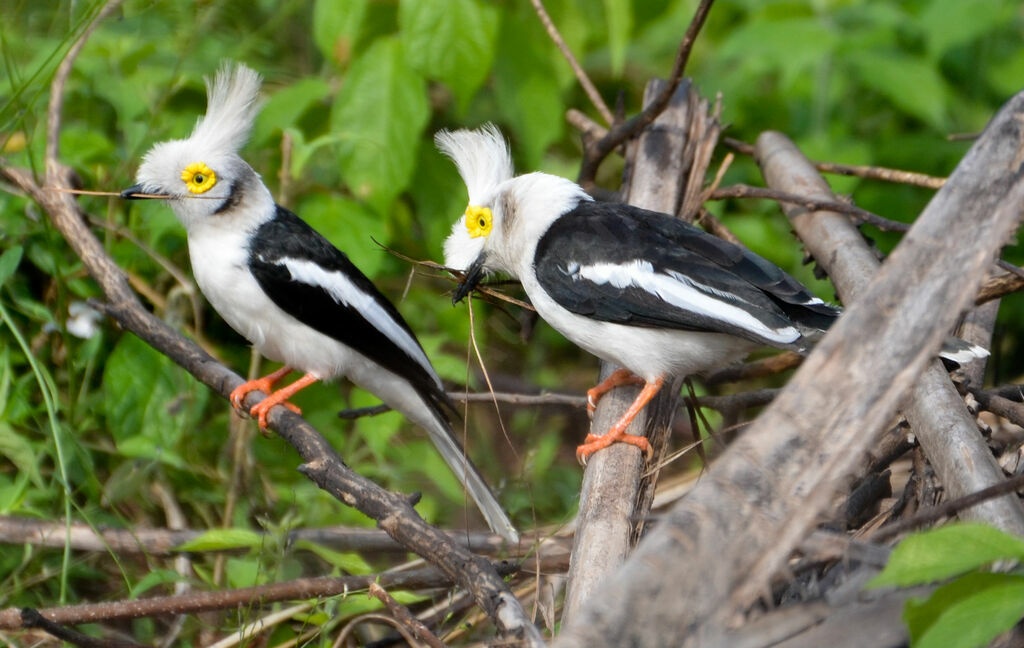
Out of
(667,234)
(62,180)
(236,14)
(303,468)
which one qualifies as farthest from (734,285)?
(236,14)

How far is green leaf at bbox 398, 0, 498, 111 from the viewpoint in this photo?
3963mm

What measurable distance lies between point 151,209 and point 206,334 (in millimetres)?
584

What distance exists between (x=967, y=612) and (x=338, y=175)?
383 centimetres

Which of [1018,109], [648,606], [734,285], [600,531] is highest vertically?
[1018,109]

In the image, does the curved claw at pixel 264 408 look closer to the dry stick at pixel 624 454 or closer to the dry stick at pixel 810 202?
the dry stick at pixel 624 454

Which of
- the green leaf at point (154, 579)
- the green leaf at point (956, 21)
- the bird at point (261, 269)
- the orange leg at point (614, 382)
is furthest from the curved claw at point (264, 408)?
the green leaf at point (956, 21)

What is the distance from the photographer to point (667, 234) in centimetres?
286

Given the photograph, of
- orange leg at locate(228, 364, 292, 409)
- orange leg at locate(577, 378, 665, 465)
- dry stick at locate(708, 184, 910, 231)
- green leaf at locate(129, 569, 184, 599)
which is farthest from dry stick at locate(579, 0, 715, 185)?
green leaf at locate(129, 569, 184, 599)

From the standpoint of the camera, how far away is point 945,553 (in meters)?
1.54

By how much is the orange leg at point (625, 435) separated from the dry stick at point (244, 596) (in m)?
0.41

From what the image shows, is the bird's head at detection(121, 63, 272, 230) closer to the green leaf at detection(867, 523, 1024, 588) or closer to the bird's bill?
the bird's bill

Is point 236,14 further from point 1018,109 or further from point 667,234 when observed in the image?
point 1018,109

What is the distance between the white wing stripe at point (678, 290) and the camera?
8.43 ft

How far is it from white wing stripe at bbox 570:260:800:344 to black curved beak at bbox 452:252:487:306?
0.37 m
